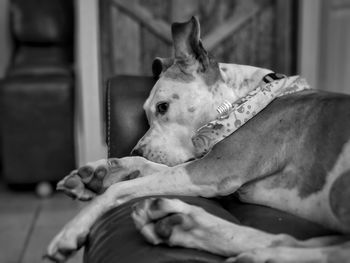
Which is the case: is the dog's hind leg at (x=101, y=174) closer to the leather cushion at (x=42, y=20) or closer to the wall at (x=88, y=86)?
the wall at (x=88, y=86)

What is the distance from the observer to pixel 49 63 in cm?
380

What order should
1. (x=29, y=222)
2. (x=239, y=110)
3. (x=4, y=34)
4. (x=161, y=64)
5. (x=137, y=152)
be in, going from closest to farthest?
(x=239, y=110), (x=137, y=152), (x=161, y=64), (x=29, y=222), (x=4, y=34)

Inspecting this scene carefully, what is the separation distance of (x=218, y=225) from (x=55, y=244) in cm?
42

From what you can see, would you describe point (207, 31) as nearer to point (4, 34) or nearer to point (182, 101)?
point (4, 34)

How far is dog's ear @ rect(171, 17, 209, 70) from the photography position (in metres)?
1.77

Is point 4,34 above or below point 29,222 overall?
above

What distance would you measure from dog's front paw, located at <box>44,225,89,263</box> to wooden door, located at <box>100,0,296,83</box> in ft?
7.66

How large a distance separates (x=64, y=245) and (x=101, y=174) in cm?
32

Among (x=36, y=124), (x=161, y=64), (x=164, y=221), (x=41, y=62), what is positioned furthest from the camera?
(x=41, y=62)

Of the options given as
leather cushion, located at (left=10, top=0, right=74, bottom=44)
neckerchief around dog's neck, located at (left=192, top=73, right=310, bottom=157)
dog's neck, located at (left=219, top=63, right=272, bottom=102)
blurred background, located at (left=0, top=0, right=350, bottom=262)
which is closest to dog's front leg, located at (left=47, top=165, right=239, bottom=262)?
neckerchief around dog's neck, located at (left=192, top=73, right=310, bottom=157)

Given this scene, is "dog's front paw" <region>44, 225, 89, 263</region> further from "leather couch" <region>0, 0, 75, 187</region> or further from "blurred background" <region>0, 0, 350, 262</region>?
"leather couch" <region>0, 0, 75, 187</region>

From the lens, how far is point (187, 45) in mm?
1821

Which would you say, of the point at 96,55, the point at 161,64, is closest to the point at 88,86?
the point at 96,55

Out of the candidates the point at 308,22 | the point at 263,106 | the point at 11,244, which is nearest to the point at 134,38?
the point at 308,22
